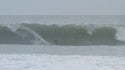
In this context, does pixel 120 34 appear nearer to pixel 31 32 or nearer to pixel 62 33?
pixel 62 33

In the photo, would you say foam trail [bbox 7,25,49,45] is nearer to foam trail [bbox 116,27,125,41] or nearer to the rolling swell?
the rolling swell

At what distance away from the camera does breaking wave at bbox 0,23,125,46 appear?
4.84 meters

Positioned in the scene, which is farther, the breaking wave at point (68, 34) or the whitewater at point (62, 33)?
the breaking wave at point (68, 34)

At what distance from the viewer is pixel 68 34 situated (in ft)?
16.0

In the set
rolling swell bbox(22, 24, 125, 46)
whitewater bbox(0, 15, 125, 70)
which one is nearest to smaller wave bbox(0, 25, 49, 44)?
whitewater bbox(0, 15, 125, 70)

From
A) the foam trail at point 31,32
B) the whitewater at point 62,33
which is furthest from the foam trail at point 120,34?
the foam trail at point 31,32

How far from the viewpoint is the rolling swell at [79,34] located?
191 inches

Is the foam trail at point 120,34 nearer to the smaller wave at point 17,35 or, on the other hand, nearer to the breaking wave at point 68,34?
the breaking wave at point 68,34

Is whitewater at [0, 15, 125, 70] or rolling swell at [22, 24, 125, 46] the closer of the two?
whitewater at [0, 15, 125, 70]

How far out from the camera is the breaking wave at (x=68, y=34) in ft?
15.9

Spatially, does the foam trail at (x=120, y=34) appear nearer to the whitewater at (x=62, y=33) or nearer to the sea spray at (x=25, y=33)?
the whitewater at (x=62, y=33)

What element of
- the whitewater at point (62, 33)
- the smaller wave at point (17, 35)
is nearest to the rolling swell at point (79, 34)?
the whitewater at point (62, 33)

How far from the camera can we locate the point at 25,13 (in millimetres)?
4938
